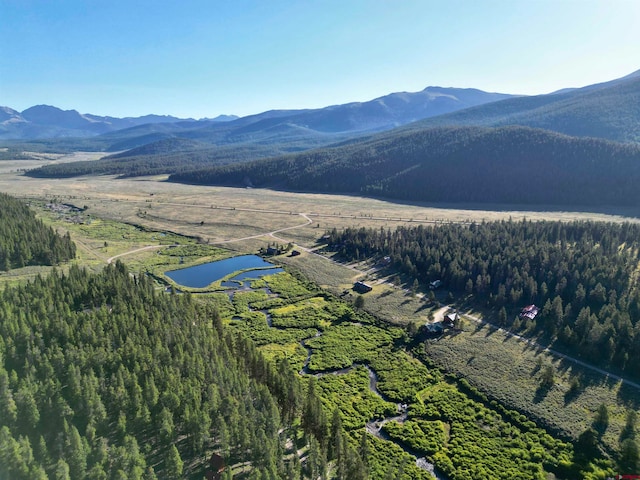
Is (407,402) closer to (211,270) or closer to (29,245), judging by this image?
(211,270)

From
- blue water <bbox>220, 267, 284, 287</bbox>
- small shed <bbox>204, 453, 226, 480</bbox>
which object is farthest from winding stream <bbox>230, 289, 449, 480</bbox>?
blue water <bbox>220, 267, 284, 287</bbox>

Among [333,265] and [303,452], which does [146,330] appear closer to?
[303,452]

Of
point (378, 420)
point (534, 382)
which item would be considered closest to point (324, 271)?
point (378, 420)

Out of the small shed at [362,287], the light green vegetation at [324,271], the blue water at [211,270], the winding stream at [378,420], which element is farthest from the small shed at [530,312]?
the blue water at [211,270]

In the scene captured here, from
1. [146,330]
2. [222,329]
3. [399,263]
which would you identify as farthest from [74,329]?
Result: [399,263]

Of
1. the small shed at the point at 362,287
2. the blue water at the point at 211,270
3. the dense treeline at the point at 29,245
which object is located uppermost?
the dense treeline at the point at 29,245

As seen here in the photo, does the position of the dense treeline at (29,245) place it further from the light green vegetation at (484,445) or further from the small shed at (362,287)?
the light green vegetation at (484,445)
